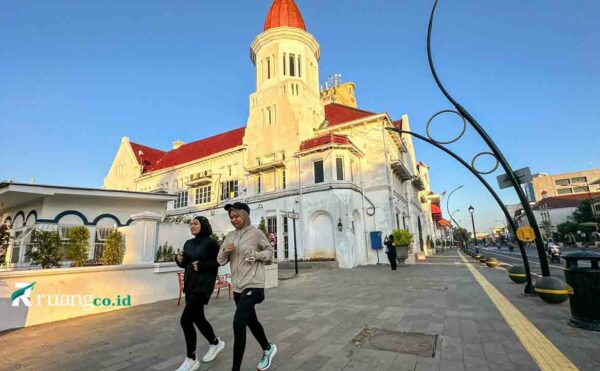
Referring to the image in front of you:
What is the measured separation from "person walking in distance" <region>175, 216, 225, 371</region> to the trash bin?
228 inches

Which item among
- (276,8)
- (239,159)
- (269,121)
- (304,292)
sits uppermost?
(276,8)

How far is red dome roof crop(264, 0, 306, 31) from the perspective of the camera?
1094 inches

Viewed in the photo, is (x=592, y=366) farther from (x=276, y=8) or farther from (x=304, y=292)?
(x=276, y=8)

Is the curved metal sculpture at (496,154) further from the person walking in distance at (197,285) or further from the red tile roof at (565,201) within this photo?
the red tile roof at (565,201)

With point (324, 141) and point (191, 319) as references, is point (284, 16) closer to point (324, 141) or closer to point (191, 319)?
point (324, 141)

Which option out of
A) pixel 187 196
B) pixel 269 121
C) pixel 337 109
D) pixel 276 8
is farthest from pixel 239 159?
pixel 276 8

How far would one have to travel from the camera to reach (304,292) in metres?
9.59

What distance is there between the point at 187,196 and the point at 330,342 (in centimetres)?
3135

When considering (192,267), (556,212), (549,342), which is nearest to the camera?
(192,267)

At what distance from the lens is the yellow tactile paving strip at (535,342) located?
3385 mm

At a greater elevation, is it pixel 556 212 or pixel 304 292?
pixel 556 212

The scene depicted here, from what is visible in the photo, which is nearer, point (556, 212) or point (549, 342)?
point (549, 342)

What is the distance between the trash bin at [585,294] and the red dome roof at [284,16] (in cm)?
2868

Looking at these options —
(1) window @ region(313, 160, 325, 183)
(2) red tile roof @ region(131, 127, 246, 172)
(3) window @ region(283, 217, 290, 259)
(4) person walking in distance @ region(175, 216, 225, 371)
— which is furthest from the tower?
(4) person walking in distance @ region(175, 216, 225, 371)
